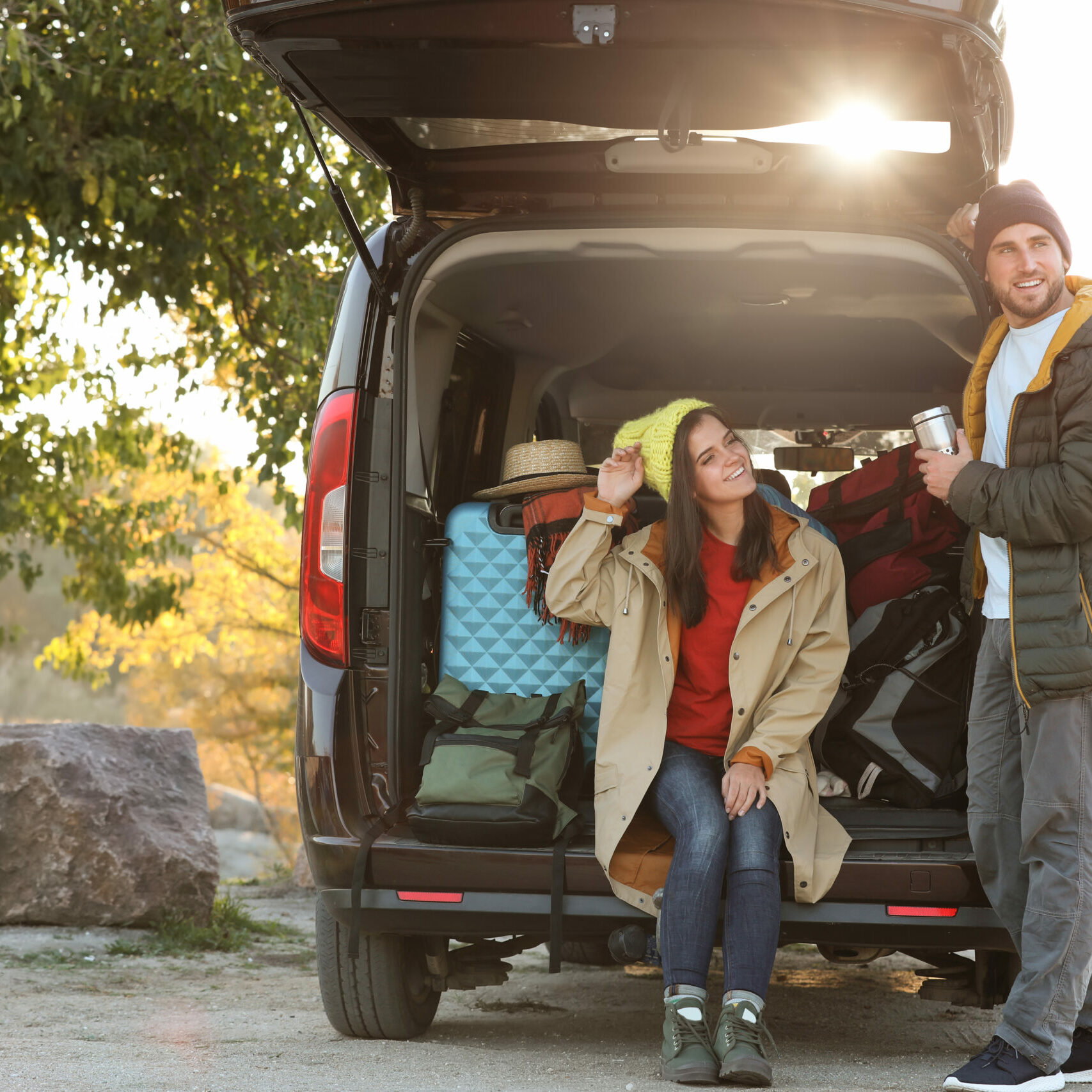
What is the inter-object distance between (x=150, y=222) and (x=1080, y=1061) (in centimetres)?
575

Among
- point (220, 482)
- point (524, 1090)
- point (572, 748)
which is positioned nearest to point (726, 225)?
point (572, 748)

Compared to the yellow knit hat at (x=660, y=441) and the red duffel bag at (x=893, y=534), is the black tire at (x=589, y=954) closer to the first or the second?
the red duffel bag at (x=893, y=534)

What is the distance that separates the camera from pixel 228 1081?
298 cm

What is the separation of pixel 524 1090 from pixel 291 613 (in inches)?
497

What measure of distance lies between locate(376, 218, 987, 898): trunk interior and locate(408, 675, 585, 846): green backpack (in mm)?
76

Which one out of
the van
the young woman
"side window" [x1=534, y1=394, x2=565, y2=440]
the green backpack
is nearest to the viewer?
the van

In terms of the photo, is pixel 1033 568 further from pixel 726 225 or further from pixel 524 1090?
pixel 524 1090

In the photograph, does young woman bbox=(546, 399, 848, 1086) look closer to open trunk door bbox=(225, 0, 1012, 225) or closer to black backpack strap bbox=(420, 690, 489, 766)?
black backpack strap bbox=(420, 690, 489, 766)

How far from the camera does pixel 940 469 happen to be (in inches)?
122

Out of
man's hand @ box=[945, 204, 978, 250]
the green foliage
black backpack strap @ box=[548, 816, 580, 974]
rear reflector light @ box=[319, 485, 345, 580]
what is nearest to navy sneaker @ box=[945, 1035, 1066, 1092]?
black backpack strap @ box=[548, 816, 580, 974]

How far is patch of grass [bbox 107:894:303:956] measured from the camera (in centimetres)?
521

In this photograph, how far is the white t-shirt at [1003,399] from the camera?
3062mm

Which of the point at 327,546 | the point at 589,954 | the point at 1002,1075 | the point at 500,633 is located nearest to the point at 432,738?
the point at 500,633

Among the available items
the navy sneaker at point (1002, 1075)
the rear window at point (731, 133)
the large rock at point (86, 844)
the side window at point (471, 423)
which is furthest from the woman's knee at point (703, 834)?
the large rock at point (86, 844)
